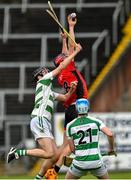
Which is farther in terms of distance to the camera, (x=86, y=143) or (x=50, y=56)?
(x=50, y=56)

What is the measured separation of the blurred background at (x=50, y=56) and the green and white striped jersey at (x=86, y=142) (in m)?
10.6

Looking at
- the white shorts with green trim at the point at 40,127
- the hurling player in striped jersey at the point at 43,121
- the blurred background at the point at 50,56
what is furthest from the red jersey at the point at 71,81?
the blurred background at the point at 50,56

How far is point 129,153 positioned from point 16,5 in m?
8.13

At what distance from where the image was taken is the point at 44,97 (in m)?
15.0

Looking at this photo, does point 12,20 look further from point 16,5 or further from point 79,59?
point 79,59

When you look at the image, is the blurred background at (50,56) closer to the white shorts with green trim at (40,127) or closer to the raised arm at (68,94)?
the raised arm at (68,94)

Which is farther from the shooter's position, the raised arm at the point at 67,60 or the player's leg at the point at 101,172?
the raised arm at the point at 67,60

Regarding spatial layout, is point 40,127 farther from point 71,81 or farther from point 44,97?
point 71,81

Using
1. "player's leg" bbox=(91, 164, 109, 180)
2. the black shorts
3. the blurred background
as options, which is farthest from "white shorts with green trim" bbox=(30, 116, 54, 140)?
the blurred background

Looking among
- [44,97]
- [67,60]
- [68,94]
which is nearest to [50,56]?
[68,94]

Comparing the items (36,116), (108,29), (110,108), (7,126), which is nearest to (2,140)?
(7,126)

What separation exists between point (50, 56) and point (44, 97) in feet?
42.7

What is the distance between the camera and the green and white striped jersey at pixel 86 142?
13.0m

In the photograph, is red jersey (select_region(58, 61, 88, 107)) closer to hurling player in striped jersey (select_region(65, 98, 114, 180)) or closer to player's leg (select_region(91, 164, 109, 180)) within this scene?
hurling player in striped jersey (select_region(65, 98, 114, 180))
